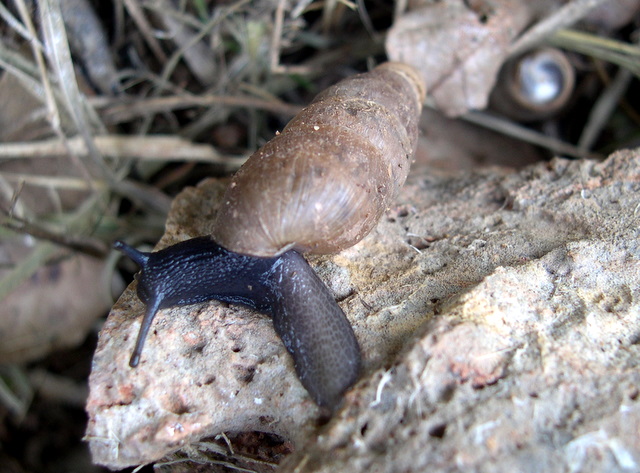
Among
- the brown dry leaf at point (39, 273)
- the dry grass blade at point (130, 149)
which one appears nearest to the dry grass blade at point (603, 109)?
the dry grass blade at point (130, 149)

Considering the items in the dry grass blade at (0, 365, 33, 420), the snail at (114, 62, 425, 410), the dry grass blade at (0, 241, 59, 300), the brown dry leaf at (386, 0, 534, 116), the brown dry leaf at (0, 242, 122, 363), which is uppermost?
the brown dry leaf at (386, 0, 534, 116)

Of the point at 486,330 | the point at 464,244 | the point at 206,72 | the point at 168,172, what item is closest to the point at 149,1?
the point at 206,72

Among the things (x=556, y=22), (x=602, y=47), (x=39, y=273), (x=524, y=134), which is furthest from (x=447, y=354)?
(x=39, y=273)

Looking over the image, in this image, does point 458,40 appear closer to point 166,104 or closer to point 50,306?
point 166,104

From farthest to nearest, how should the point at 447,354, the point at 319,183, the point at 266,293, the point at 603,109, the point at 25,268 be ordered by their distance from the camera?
the point at 603,109 < the point at 25,268 < the point at 266,293 < the point at 319,183 < the point at 447,354

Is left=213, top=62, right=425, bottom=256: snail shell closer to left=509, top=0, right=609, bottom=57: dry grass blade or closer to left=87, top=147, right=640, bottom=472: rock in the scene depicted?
left=87, top=147, right=640, bottom=472: rock

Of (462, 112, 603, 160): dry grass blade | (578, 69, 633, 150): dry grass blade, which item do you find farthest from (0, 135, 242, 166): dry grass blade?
(578, 69, 633, 150): dry grass blade
